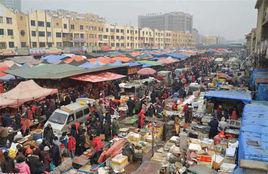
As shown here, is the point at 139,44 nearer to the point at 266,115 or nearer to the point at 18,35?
the point at 18,35

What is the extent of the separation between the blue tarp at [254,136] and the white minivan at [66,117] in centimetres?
844

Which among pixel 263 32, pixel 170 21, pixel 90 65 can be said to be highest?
pixel 170 21

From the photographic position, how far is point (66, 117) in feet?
45.4

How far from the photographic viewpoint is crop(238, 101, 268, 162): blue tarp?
20.5ft

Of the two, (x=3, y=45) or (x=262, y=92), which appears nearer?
(x=262, y=92)

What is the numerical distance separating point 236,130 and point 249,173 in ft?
26.8

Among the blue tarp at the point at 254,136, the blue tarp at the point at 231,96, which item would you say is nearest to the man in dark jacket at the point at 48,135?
the blue tarp at the point at 254,136

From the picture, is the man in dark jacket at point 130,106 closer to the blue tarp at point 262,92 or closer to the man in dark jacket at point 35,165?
the blue tarp at point 262,92

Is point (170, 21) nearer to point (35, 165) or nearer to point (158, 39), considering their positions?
point (158, 39)

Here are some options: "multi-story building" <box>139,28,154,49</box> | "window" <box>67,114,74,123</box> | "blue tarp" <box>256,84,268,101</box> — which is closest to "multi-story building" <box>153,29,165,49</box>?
"multi-story building" <box>139,28,154,49</box>

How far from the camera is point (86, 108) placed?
15.6 meters

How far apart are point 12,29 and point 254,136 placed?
49533 millimetres

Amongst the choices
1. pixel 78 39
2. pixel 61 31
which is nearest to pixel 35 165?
pixel 61 31

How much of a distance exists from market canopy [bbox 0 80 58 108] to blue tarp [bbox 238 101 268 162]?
11.6 meters
